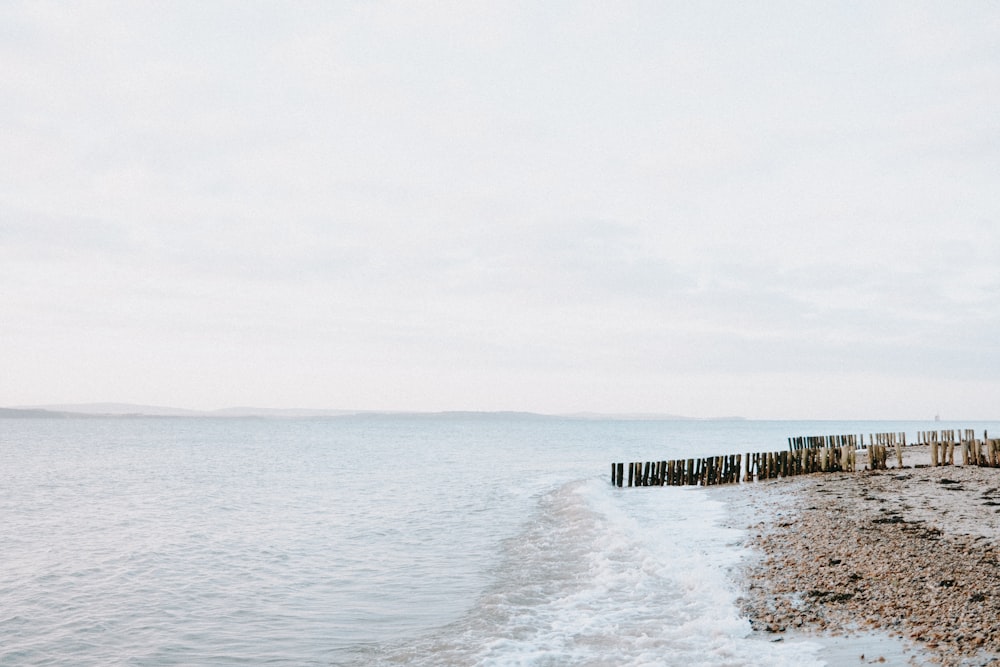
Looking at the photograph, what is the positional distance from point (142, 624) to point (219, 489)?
926 inches

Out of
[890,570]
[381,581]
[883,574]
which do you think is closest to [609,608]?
[883,574]

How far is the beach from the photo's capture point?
8.20 meters

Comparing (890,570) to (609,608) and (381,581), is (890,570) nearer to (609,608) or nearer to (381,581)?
(609,608)

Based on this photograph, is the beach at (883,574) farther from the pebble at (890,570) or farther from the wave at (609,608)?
the wave at (609,608)

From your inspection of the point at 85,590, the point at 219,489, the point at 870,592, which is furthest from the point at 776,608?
the point at 219,489

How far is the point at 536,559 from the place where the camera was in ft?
52.1

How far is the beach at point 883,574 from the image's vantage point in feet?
26.9

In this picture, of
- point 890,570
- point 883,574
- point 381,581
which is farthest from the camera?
point 381,581

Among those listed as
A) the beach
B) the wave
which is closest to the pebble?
the beach

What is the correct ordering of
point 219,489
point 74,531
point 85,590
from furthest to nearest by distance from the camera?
point 219,489 → point 74,531 → point 85,590

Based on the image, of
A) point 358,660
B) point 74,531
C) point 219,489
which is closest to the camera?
point 358,660

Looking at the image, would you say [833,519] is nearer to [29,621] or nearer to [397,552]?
[397,552]

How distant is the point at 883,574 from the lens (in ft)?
36.1

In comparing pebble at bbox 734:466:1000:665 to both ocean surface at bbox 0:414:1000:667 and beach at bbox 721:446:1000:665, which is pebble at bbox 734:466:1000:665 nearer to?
beach at bbox 721:446:1000:665
